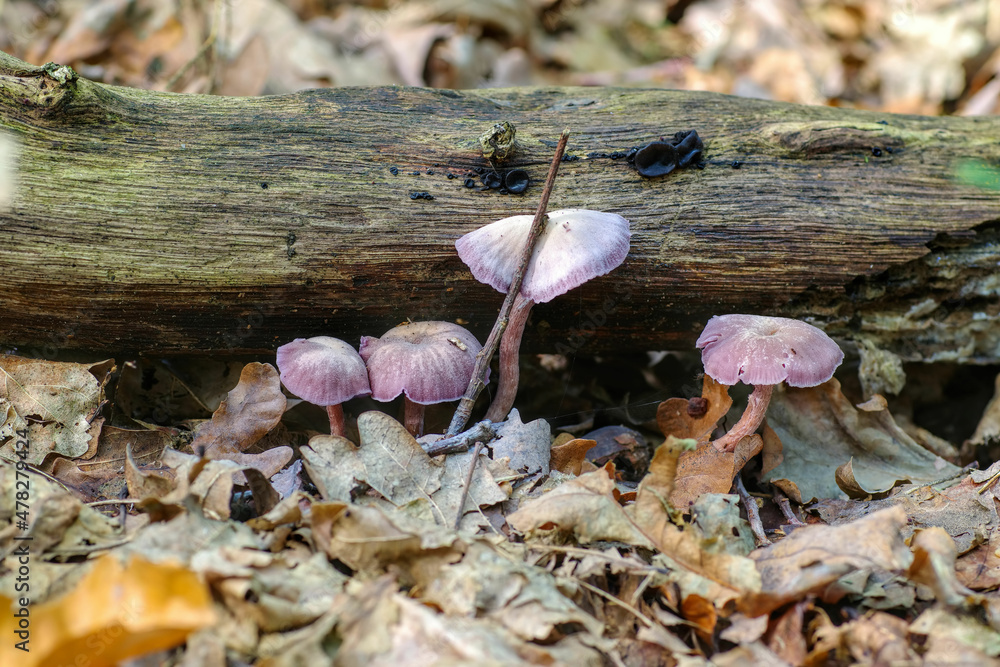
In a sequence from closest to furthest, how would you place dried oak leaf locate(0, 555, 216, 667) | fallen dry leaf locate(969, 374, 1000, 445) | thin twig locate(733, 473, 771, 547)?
dried oak leaf locate(0, 555, 216, 667)
thin twig locate(733, 473, 771, 547)
fallen dry leaf locate(969, 374, 1000, 445)

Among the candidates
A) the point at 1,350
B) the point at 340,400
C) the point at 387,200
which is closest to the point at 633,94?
the point at 387,200

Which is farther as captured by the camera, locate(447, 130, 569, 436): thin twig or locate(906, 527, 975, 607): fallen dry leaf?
locate(447, 130, 569, 436): thin twig

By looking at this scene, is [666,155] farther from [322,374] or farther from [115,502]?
[115,502]

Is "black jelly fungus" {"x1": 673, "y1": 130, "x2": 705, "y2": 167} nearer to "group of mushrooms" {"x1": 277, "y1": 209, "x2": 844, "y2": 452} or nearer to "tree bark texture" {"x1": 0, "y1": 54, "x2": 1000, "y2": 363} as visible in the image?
"tree bark texture" {"x1": 0, "y1": 54, "x2": 1000, "y2": 363}

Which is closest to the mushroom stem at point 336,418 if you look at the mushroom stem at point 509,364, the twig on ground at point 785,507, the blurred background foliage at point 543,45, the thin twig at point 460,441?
the thin twig at point 460,441

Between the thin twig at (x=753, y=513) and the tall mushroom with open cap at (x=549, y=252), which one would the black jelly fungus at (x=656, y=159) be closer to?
the tall mushroom with open cap at (x=549, y=252)

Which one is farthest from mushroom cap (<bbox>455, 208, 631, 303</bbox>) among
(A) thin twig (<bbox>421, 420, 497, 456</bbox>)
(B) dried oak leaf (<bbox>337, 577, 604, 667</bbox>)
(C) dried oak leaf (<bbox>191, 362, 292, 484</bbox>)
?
(B) dried oak leaf (<bbox>337, 577, 604, 667</bbox>)

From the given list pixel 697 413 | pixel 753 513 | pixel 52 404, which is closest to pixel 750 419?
pixel 697 413
